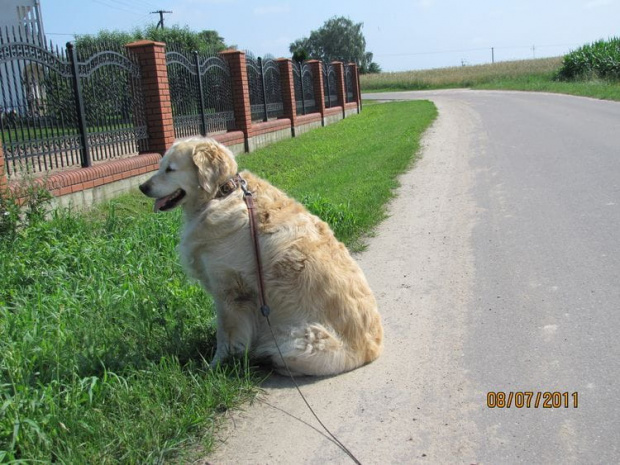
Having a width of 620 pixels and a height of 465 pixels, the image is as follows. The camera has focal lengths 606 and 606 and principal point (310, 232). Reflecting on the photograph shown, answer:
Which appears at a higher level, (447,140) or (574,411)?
(447,140)

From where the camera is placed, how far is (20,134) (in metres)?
8.47

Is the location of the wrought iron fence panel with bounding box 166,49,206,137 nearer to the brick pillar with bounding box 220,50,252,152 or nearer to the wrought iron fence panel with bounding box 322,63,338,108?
the brick pillar with bounding box 220,50,252,152

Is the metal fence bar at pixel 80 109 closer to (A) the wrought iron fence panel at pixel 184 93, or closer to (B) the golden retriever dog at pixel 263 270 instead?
(A) the wrought iron fence panel at pixel 184 93

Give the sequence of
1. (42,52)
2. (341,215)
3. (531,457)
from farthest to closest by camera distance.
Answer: (42,52) < (341,215) < (531,457)

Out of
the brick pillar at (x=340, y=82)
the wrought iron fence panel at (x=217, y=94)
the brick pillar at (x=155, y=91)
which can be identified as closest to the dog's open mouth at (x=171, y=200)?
the brick pillar at (x=155, y=91)

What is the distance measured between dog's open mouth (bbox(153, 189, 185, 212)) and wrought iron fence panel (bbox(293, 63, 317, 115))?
62.1 feet

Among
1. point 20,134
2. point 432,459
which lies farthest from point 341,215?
point 432,459

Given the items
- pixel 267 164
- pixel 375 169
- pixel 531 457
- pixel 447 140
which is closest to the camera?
pixel 531 457

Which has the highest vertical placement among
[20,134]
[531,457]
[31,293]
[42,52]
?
[42,52]

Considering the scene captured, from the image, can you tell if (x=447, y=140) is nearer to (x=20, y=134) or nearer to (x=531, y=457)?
(x=20, y=134)

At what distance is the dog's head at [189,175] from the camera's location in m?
4.07

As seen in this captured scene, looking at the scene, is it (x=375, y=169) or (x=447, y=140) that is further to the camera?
(x=447, y=140)

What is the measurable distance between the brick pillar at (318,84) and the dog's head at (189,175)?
20.9 meters

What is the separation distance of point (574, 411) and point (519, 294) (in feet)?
6.67
